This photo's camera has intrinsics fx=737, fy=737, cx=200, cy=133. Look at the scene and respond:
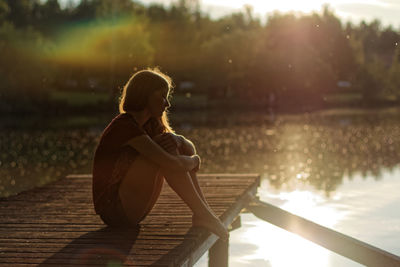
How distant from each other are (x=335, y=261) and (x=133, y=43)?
46091mm

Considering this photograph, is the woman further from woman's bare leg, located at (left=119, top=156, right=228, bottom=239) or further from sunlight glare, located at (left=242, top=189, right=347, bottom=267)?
sunlight glare, located at (left=242, top=189, right=347, bottom=267)

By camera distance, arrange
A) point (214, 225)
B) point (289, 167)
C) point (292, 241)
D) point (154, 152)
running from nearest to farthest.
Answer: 1. point (154, 152)
2. point (214, 225)
3. point (292, 241)
4. point (289, 167)

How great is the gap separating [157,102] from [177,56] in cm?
6098

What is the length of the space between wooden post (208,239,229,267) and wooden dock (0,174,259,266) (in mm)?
14

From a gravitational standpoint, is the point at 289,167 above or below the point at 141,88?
below

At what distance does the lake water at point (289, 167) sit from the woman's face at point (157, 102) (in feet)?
11.4

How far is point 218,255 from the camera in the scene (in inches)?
341

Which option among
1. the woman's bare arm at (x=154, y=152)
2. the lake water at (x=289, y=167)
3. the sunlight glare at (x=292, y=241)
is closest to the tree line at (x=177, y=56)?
the lake water at (x=289, y=167)

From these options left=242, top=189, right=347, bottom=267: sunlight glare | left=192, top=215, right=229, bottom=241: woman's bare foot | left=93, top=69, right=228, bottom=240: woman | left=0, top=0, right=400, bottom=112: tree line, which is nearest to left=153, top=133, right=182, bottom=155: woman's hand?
left=93, top=69, right=228, bottom=240: woman

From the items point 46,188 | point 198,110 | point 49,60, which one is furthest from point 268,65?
point 46,188

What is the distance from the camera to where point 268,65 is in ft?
209

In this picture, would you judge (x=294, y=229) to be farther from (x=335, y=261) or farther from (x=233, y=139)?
(x=233, y=139)

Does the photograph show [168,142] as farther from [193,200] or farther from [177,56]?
[177,56]

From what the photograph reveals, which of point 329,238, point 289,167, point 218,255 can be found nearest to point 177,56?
point 289,167
